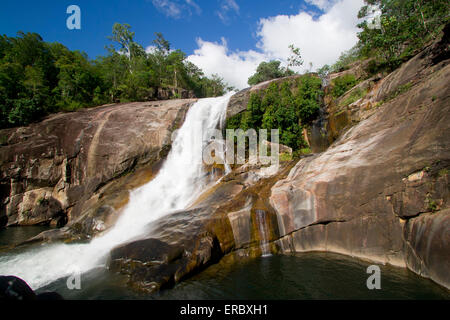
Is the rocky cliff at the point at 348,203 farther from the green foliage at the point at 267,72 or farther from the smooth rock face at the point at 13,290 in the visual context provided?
the green foliage at the point at 267,72

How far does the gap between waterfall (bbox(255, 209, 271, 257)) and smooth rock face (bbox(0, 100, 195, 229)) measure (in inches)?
462

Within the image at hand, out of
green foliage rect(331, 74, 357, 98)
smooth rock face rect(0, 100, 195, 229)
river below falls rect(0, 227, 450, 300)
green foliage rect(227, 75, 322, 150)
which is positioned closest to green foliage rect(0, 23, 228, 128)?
smooth rock face rect(0, 100, 195, 229)

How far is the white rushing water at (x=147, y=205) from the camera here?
8.66 m

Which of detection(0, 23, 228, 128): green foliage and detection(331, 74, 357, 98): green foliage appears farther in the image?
detection(0, 23, 228, 128): green foliage

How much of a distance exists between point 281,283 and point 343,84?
16.4 metres

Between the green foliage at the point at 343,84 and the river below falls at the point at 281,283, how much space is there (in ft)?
44.7

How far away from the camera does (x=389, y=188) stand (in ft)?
25.5

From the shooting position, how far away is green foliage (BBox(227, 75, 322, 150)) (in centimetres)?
1769

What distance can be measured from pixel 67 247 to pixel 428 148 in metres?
16.2

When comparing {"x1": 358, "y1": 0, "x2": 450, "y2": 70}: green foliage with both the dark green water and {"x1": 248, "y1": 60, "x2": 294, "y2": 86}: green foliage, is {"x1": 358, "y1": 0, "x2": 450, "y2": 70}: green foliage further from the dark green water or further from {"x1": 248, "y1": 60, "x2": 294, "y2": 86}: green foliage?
{"x1": 248, "y1": 60, "x2": 294, "y2": 86}: green foliage

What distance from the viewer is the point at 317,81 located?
59.9ft

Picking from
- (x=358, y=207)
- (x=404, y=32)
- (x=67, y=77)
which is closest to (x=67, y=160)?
(x=67, y=77)
